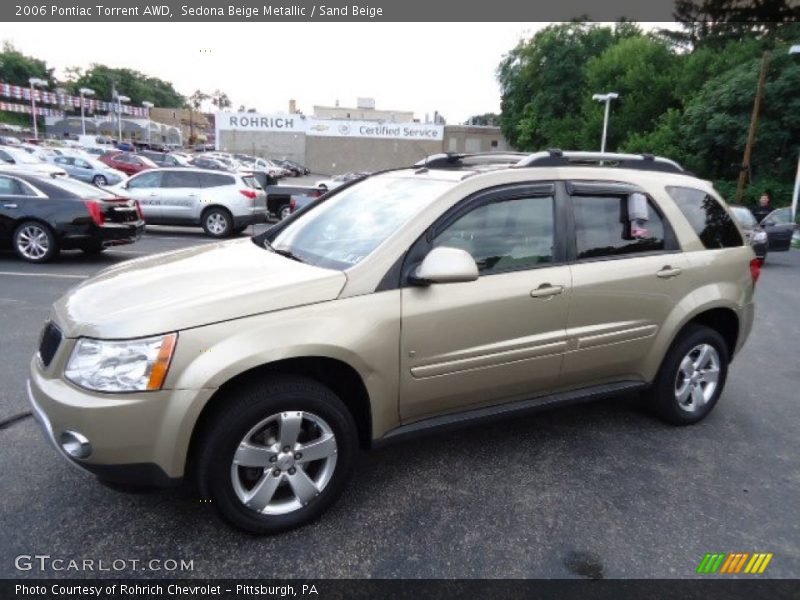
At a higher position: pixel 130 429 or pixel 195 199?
pixel 195 199

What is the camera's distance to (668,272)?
380cm

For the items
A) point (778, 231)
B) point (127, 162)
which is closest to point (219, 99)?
point (127, 162)

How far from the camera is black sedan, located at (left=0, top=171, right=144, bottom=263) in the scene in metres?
9.40

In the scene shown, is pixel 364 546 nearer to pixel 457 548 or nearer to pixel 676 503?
pixel 457 548

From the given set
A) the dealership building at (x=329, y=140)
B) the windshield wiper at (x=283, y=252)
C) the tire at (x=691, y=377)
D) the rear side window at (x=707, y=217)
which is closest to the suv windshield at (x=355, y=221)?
the windshield wiper at (x=283, y=252)

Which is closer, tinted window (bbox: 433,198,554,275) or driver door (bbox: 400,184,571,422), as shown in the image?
driver door (bbox: 400,184,571,422)

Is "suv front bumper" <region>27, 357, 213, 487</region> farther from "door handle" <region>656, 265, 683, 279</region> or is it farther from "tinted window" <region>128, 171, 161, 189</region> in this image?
"tinted window" <region>128, 171, 161, 189</region>

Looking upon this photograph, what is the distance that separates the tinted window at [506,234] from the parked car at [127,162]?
30.1 metres

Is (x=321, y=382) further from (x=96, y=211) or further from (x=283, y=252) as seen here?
(x=96, y=211)

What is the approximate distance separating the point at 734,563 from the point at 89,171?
2571 cm

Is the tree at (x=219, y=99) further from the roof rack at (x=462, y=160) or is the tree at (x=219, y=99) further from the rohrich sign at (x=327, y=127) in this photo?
the roof rack at (x=462, y=160)

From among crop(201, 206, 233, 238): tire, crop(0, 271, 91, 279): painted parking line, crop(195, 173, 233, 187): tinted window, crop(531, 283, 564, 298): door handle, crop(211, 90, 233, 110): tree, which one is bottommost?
crop(0, 271, 91, 279): painted parking line

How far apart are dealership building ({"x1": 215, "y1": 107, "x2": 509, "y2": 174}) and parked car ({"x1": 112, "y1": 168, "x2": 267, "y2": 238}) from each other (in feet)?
139

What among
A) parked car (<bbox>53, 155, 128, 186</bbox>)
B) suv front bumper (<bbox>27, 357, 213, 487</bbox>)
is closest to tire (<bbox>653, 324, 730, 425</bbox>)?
suv front bumper (<bbox>27, 357, 213, 487</bbox>)
